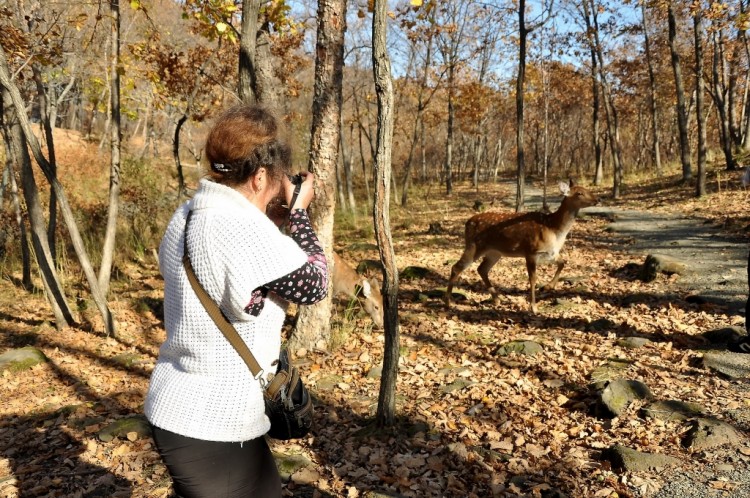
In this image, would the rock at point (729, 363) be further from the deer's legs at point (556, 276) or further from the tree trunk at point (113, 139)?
the tree trunk at point (113, 139)

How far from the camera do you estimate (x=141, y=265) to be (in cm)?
1181

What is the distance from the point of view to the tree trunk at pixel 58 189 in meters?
6.07

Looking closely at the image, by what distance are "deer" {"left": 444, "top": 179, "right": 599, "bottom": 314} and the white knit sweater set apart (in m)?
7.18

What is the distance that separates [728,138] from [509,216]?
49.4 ft

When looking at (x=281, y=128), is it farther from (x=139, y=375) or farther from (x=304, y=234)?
(x=139, y=375)

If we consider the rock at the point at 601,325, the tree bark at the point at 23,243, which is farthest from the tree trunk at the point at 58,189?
the rock at the point at 601,325

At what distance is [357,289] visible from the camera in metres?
8.51

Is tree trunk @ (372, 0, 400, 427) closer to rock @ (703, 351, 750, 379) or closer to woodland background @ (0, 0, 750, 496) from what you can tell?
woodland background @ (0, 0, 750, 496)

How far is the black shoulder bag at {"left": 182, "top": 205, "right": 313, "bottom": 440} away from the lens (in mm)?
1822

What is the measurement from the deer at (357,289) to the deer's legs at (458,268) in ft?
4.21

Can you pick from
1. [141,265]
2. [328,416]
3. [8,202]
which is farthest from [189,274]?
[8,202]

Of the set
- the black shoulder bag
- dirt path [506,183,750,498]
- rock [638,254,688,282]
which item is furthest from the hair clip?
rock [638,254,688,282]

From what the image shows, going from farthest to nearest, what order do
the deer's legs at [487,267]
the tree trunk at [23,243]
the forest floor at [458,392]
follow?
the deer's legs at [487,267]
the tree trunk at [23,243]
the forest floor at [458,392]

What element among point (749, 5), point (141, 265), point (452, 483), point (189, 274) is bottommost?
point (452, 483)
